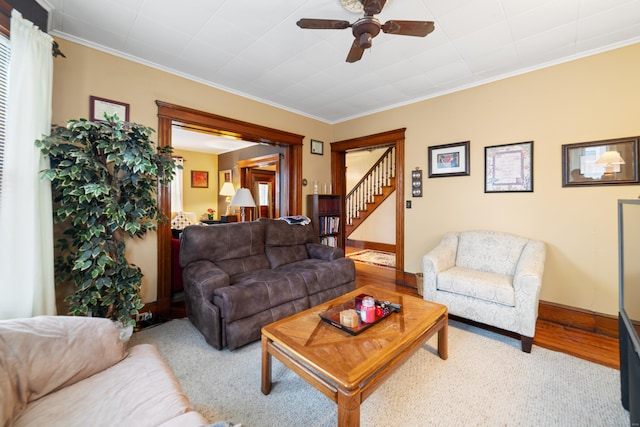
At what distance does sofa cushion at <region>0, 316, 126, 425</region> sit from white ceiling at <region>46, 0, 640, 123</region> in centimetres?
221

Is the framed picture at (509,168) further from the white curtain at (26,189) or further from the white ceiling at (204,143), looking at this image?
the white curtain at (26,189)

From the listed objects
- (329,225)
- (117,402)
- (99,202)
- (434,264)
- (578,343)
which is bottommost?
(578,343)

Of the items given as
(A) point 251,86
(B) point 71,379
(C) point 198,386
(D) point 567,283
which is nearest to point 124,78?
(A) point 251,86

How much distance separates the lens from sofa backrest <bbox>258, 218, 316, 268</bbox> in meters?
3.19

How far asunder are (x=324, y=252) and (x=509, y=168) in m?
2.39

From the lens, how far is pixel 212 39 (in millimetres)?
2328

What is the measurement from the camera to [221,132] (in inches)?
133

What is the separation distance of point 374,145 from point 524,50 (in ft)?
6.81

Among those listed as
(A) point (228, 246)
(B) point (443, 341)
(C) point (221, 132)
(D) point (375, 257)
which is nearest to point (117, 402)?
(A) point (228, 246)

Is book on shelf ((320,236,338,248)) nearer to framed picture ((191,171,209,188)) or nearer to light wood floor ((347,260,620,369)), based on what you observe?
light wood floor ((347,260,620,369))

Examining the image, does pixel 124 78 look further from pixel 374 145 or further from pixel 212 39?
pixel 374 145

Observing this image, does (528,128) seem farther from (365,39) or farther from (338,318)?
(338,318)

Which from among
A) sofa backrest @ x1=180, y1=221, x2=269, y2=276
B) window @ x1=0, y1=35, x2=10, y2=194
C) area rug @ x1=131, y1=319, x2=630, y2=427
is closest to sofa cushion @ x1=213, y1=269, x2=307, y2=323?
sofa backrest @ x1=180, y1=221, x2=269, y2=276

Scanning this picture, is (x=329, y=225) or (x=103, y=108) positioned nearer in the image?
(x=103, y=108)
